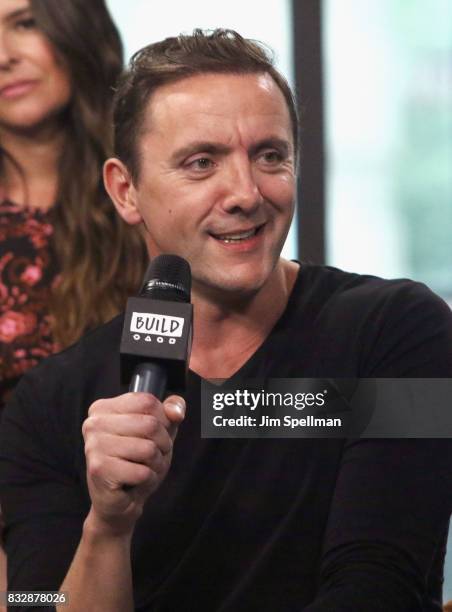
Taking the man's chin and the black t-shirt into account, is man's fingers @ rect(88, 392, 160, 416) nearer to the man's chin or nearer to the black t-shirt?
the black t-shirt

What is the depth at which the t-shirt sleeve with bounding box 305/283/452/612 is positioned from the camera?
4.07ft

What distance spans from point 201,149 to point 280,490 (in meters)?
0.45

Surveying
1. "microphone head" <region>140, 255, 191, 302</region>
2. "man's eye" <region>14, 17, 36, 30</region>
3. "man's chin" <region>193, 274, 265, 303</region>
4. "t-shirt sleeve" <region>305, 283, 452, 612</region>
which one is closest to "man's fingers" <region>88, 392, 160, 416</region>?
"microphone head" <region>140, 255, 191, 302</region>

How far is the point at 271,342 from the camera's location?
1.50 m

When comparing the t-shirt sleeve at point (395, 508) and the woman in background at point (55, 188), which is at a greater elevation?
the woman in background at point (55, 188)

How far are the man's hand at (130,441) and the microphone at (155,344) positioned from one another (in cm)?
2

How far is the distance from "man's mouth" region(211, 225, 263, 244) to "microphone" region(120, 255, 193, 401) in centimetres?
39

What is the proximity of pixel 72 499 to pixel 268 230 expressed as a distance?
0.43 meters

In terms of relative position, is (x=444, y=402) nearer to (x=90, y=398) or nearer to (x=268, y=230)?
(x=268, y=230)

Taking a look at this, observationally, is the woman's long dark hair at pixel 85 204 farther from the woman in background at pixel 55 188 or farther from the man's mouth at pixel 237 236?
the man's mouth at pixel 237 236

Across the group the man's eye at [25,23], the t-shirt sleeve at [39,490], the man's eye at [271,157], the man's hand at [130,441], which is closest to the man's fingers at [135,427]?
the man's hand at [130,441]

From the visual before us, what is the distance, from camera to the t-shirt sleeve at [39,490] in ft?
4.68

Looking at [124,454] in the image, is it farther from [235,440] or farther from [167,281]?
[235,440]

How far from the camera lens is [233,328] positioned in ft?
5.07
